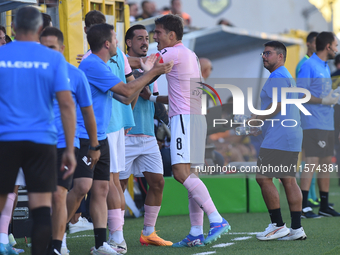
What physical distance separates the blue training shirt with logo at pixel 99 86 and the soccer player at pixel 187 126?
28.3 inches

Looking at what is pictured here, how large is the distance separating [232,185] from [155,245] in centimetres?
269

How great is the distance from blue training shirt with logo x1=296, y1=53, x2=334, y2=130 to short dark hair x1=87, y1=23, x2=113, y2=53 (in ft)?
10.9

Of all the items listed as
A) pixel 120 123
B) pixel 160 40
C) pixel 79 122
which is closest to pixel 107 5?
pixel 160 40

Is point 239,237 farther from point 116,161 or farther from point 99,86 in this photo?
point 99,86

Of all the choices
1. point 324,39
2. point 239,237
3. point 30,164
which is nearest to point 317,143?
point 324,39

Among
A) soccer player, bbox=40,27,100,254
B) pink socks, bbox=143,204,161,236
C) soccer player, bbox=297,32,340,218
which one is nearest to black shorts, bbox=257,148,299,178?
pink socks, bbox=143,204,161,236

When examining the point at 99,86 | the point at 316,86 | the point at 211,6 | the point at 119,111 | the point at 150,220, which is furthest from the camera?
the point at 211,6

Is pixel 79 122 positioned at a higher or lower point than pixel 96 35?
lower

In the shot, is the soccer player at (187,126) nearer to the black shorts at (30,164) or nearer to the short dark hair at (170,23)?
the short dark hair at (170,23)

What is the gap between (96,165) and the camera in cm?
393

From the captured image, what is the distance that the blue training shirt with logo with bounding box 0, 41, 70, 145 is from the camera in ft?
8.96

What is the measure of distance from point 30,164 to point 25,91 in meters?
0.41

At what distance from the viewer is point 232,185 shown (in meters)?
7.07

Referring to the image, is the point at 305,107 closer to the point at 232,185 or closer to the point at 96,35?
the point at 232,185
